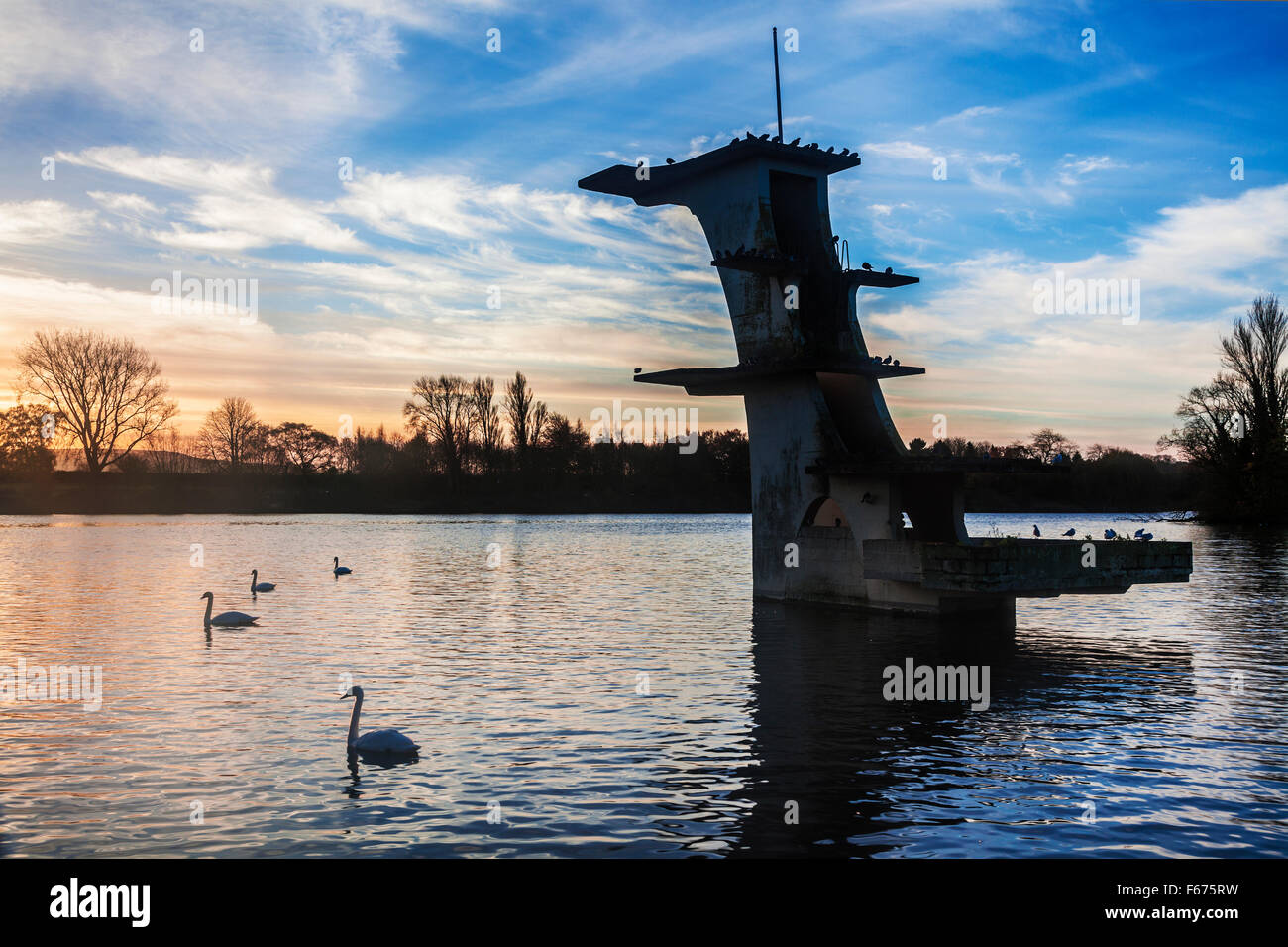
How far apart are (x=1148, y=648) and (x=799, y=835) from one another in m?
18.0

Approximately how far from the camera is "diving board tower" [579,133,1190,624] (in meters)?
29.5

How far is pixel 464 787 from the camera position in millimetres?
12398

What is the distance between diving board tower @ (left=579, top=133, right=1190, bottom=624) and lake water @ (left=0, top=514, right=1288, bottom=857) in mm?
1964

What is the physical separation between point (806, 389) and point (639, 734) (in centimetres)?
1863

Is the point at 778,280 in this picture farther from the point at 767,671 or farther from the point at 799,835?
the point at 799,835

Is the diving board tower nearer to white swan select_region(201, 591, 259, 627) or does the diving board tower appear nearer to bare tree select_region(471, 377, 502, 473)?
white swan select_region(201, 591, 259, 627)

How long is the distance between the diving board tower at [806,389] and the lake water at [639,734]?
6.44 feet

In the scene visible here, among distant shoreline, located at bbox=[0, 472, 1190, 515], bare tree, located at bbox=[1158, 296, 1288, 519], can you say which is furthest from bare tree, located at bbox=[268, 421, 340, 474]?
bare tree, located at bbox=[1158, 296, 1288, 519]

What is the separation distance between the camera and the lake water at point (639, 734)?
10719 millimetres

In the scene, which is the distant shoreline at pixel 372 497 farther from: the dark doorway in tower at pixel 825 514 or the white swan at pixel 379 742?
the white swan at pixel 379 742

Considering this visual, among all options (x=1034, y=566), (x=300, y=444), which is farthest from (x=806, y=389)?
(x=300, y=444)

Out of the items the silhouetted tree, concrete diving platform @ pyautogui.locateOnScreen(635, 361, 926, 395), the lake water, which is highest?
the silhouetted tree

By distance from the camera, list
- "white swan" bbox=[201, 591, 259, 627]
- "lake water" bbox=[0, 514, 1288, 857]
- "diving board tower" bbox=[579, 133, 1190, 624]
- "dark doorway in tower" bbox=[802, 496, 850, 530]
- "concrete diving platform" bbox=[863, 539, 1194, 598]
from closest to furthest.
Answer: "lake water" bbox=[0, 514, 1288, 857], "concrete diving platform" bbox=[863, 539, 1194, 598], "white swan" bbox=[201, 591, 259, 627], "diving board tower" bbox=[579, 133, 1190, 624], "dark doorway in tower" bbox=[802, 496, 850, 530]

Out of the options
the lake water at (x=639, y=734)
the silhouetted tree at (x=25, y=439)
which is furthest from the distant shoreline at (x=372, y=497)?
the lake water at (x=639, y=734)
